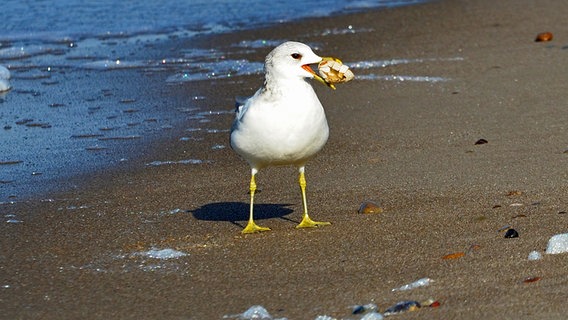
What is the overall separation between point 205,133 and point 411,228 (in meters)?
2.89

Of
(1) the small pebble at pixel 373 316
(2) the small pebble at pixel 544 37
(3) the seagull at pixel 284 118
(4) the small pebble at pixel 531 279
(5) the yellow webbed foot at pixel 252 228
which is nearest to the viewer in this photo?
(1) the small pebble at pixel 373 316

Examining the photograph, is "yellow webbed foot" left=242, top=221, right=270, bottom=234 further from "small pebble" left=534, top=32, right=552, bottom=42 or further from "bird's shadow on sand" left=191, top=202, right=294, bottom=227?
"small pebble" left=534, top=32, right=552, bottom=42

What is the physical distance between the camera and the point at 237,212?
231 inches

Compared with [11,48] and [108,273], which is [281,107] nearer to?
[108,273]

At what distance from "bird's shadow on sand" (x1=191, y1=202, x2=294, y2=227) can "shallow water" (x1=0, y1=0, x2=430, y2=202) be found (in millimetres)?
958

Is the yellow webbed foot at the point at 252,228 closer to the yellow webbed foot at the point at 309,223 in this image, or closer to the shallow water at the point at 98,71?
the yellow webbed foot at the point at 309,223

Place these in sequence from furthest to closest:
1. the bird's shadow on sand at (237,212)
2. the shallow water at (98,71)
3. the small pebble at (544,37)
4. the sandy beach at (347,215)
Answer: the small pebble at (544,37), the shallow water at (98,71), the bird's shadow on sand at (237,212), the sandy beach at (347,215)

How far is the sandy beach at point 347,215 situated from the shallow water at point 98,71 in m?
0.32

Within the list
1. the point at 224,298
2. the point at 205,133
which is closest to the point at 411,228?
the point at 224,298

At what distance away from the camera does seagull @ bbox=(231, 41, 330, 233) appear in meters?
5.07

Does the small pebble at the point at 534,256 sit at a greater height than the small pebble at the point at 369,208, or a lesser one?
greater

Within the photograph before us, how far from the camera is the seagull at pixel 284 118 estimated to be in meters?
5.07

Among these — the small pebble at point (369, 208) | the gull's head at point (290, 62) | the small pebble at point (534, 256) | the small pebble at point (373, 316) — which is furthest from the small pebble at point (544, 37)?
the small pebble at point (373, 316)

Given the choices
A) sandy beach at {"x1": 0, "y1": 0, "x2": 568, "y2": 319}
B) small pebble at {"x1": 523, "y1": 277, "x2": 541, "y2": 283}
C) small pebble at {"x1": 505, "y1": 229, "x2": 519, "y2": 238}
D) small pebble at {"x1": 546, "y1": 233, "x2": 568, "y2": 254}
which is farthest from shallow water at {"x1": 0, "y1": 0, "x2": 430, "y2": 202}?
small pebble at {"x1": 523, "y1": 277, "x2": 541, "y2": 283}
